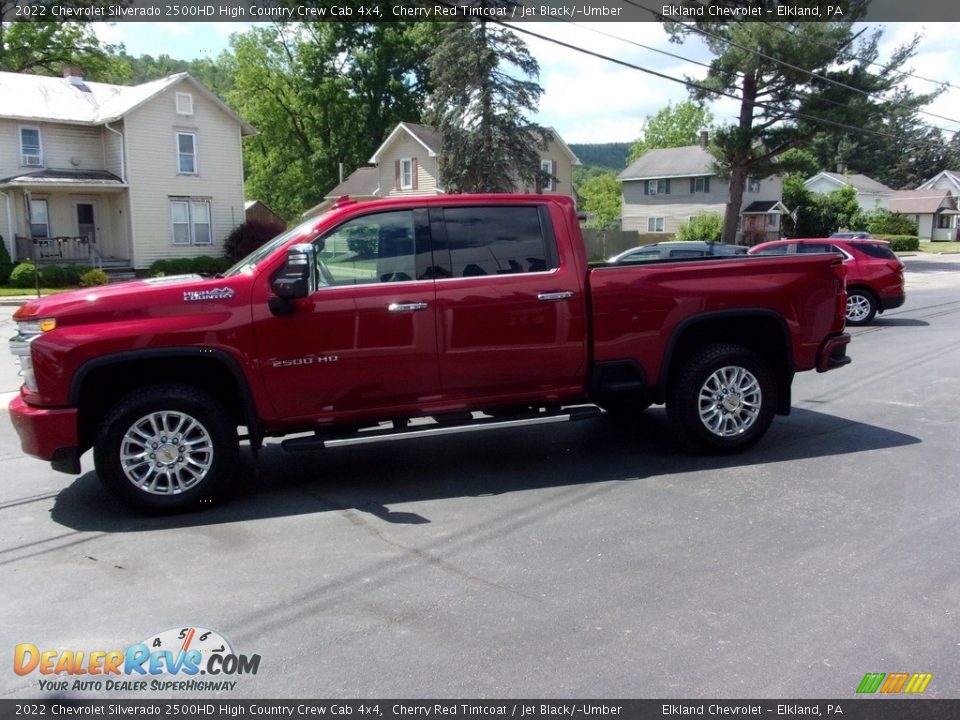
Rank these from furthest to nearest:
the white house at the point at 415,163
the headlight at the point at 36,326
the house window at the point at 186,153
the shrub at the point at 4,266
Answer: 1. the white house at the point at 415,163
2. the house window at the point at 186,153
3. the shrub at the point at 4,266
4. the headlight at the point at 36,326

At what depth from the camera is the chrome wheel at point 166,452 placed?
5453 millimetres

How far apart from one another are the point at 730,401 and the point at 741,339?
579 millimetres

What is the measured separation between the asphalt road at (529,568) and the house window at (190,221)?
2776 centimetres

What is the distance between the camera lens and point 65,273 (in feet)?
90.9

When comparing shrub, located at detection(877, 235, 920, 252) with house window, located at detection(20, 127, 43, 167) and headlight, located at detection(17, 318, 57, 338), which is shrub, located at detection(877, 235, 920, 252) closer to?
house window, located at detection(20, 127, 43, 167)

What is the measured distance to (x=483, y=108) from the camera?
110 ft

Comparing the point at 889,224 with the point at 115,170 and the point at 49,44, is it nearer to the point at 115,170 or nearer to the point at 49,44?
the point at 115,170

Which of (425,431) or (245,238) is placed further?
(245,238)

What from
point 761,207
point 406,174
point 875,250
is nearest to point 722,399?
point 875,250

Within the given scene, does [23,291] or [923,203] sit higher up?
[923,203]

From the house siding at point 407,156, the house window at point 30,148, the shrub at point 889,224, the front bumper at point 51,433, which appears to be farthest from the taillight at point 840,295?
the shrub at point 889,224

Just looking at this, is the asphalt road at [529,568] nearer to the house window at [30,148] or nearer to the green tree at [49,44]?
the house window at [30,148]

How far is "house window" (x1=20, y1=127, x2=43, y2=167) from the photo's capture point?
30625mm
